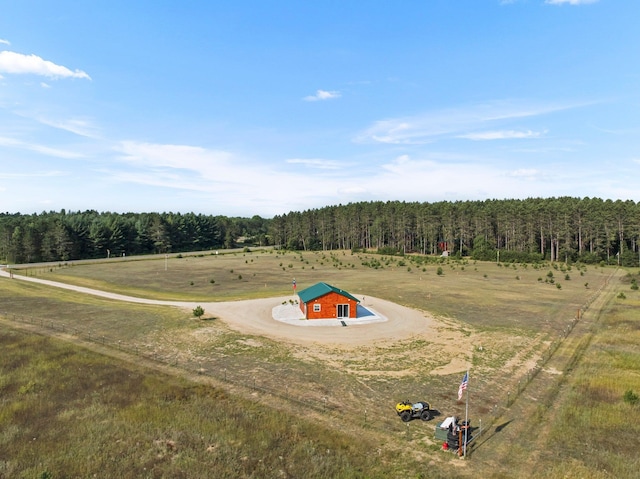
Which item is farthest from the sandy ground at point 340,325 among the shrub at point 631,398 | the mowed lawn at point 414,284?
the shrub at point 631,398

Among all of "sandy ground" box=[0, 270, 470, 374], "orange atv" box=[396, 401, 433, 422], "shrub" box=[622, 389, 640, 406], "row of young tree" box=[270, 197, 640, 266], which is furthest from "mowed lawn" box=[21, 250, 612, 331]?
"orange atv" box=[396, 401, 433, 422]

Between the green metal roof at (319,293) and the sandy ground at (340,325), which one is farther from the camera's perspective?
the green metal roof at (319,293)

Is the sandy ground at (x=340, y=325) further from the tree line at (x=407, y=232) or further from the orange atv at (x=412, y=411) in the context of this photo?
the tree line at (x=407, y=232)

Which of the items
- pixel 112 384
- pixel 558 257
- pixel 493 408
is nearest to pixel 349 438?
pixel 493 408

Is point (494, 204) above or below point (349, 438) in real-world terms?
above

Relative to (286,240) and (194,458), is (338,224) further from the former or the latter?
(194,458)

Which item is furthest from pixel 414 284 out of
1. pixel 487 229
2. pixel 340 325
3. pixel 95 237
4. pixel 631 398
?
pixel 95 237
